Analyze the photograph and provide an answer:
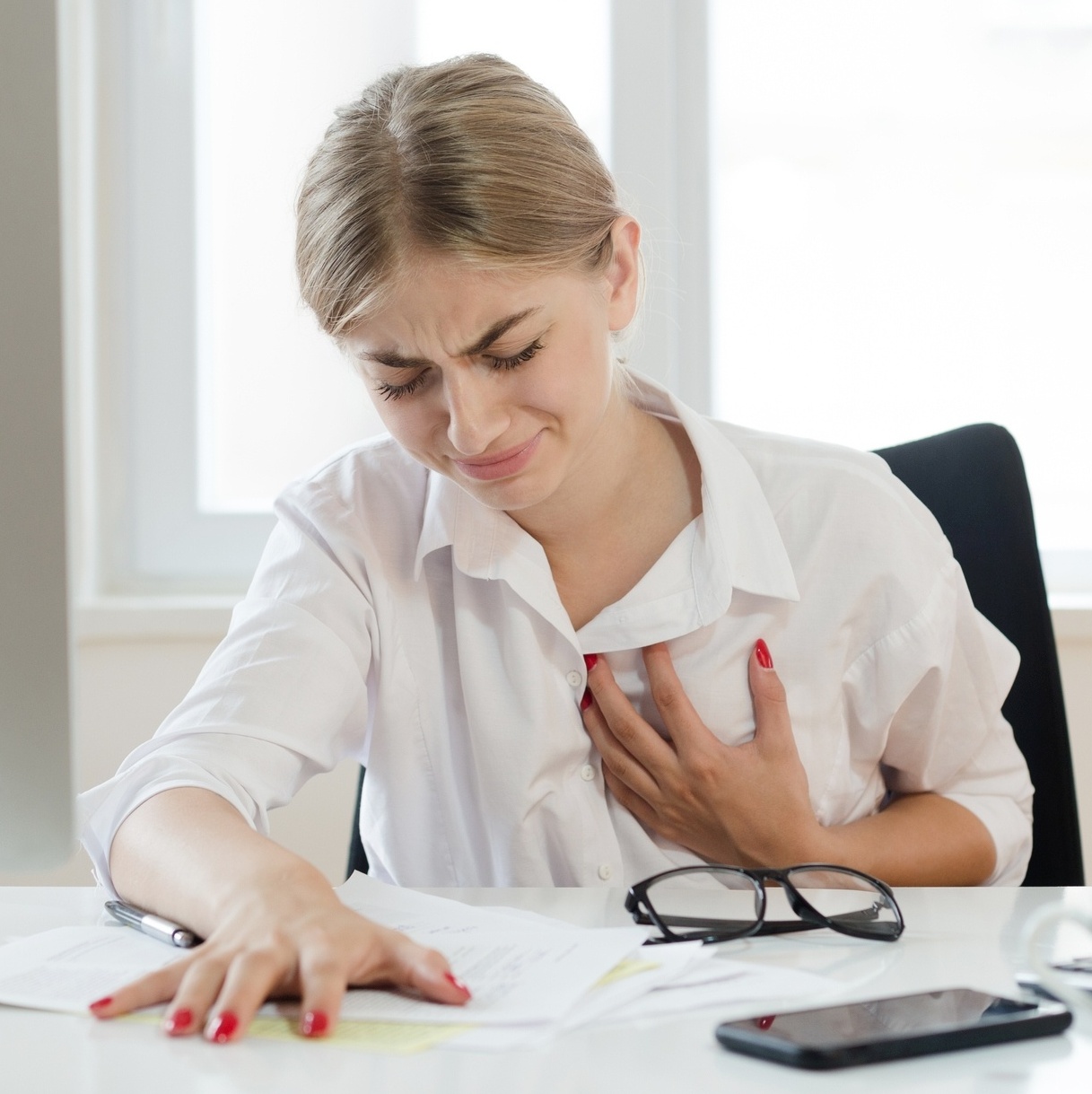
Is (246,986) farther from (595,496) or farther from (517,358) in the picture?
(595,496)

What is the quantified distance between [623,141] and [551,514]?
106 centimetres

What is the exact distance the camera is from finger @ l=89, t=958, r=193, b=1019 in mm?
621

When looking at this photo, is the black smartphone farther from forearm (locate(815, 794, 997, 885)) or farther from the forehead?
the forehead

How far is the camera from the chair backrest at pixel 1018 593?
1216mm

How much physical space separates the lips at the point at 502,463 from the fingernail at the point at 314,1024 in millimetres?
534

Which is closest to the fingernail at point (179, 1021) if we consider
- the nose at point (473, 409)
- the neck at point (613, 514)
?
the nose at point (473, 409)

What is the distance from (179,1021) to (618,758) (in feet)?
1.74

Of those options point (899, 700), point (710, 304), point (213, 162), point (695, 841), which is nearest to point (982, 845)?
point (899, 700)

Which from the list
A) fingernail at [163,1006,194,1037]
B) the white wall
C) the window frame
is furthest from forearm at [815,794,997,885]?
the window frame

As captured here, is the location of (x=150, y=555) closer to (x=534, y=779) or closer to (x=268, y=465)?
(x=268, y=465)

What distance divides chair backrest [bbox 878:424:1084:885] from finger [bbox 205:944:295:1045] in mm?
822

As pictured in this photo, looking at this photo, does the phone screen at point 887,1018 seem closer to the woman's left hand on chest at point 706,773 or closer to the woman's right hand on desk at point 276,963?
the woman's right hand on desk at point 276,963

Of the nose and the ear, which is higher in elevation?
the ear

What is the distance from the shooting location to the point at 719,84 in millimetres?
2111
